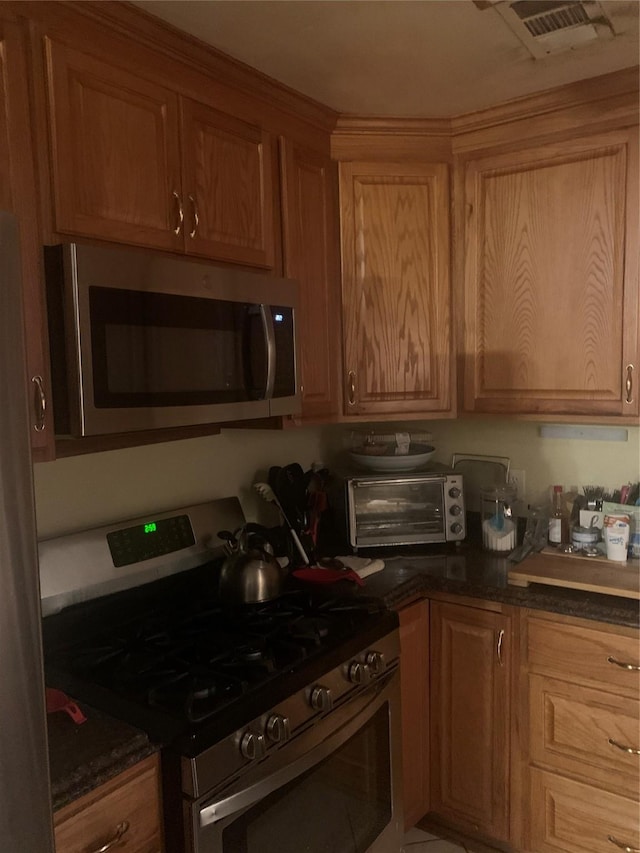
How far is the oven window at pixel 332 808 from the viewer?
51.6 inches

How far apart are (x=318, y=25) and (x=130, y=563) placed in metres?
1.37

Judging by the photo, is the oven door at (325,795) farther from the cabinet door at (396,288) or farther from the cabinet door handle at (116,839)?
the cabinet door at (396,288)

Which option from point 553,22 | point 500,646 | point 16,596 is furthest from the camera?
point 500,646

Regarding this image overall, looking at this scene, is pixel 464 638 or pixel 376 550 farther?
pixel 376 550

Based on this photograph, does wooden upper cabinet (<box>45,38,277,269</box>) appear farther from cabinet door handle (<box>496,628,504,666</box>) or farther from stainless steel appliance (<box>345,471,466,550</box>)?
cabinet door handle (<box>496,628,504,666</box>)

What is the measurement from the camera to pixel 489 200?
203cm

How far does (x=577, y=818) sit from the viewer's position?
175 cm

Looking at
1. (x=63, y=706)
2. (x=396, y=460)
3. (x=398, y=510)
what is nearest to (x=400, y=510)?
(x=398, y=510)

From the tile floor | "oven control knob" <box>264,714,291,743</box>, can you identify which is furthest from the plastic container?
"oven control knob" <box>264,714,291,743</box>

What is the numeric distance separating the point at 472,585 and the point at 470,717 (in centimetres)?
41

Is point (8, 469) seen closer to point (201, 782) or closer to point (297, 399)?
point (201, 782)

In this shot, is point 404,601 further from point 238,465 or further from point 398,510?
point 238,465

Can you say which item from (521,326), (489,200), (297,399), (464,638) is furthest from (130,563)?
(489,200)

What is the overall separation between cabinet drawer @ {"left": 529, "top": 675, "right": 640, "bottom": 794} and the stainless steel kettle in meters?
0.78
